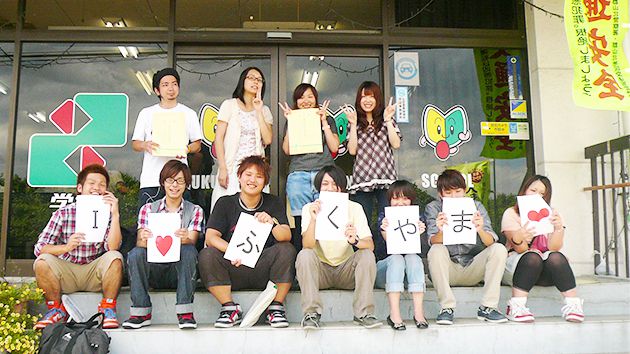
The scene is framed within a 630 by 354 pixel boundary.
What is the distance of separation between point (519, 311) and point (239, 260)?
197 cm

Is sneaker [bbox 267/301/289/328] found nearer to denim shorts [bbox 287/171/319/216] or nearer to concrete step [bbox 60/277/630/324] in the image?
concrete step [bbox 60/277/630/324]

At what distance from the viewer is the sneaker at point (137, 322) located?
3600mm

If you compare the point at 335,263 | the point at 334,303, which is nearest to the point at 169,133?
the point at 335,263

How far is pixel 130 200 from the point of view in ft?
17.5

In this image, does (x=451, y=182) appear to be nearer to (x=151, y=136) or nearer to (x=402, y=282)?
(x=402, y=282)

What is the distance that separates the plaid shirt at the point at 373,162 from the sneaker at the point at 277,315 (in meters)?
1.35

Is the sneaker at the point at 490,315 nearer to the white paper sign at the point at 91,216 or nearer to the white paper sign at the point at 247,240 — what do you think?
the white paper sign at the point at 247,240

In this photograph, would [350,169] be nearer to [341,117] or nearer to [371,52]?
[341,117]

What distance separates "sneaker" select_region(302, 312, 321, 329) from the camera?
3572mm

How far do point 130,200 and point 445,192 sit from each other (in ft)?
10.0

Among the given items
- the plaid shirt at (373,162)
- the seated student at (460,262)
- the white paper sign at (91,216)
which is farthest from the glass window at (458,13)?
the white paper sign at (91,216)

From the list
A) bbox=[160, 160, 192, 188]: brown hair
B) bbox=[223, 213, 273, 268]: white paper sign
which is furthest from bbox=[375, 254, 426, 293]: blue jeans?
bbox=[160, 160, 192, 188]: brown hair

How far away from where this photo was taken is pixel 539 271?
3.90 m

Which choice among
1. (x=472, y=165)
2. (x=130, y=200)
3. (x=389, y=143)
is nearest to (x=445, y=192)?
(x=389, y=143)
